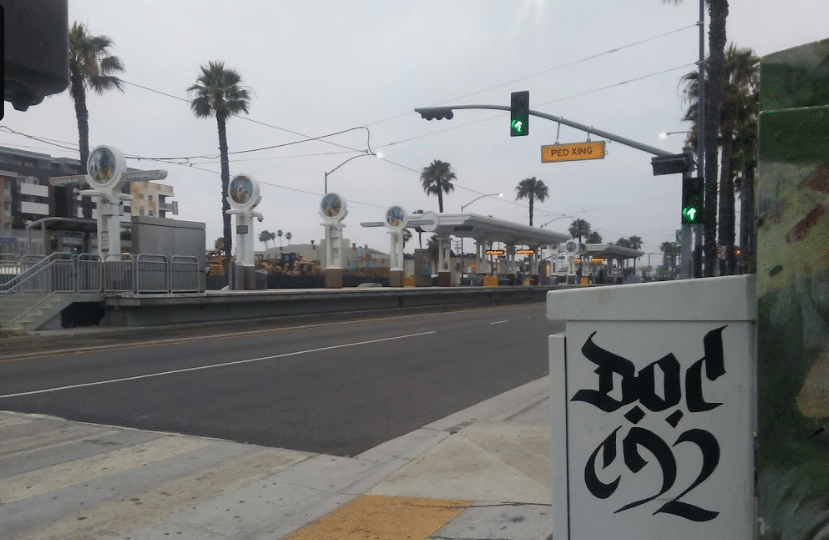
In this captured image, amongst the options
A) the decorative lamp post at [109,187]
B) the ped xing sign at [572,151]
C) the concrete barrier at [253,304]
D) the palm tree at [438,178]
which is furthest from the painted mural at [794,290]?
the palm tree at [438,178]

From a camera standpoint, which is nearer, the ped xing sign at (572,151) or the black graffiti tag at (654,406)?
the black graffiti tag at (654,406)

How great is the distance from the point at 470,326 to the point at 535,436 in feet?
52.7

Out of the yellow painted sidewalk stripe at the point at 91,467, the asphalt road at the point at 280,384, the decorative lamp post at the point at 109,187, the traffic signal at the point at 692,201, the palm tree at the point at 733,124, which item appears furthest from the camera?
the palm tree at the point at 733,124

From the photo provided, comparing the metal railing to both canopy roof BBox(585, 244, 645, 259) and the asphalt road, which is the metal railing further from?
canopy roof BBox(585, 244, 645, 259)

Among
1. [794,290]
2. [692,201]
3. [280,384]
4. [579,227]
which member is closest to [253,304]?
[280,384]

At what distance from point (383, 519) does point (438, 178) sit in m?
74.7

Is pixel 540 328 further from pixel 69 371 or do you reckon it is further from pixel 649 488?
pixel 649 488

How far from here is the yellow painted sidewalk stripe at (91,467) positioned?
232 inches

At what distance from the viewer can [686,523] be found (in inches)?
109

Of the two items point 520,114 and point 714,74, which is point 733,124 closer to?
point 714,74

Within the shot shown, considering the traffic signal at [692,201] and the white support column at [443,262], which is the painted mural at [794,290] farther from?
the white support column at [443,262]

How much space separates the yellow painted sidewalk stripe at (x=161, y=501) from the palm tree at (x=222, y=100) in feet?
110

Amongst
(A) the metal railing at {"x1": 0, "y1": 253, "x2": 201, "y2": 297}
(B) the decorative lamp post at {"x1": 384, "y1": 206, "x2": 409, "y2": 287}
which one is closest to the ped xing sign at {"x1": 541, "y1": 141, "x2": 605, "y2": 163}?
(A) the metal railing at {"x1": 0, "y1": 253, "x2": 201, "y2": 297}

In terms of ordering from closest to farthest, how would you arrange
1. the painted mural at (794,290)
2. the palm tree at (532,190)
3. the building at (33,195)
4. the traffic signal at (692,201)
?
the painted mural at (794,290) → the traffic signal at (692,201) → the building at (33,195) → the palm tree at (532,190)
